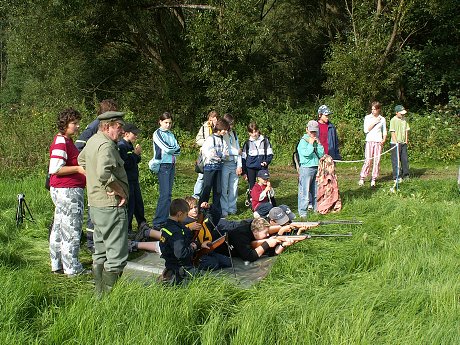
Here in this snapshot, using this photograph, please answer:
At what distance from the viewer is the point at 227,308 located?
13.8 ft

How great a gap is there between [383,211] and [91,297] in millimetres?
4574

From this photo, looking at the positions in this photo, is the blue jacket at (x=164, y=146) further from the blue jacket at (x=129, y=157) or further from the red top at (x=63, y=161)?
the red top at (x=63, y=161)

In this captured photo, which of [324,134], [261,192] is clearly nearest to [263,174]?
[261,192]

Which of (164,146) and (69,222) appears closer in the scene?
(69,222)

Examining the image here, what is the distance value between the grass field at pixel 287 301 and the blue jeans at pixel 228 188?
2455mm

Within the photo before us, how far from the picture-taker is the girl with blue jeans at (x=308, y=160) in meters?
7.89

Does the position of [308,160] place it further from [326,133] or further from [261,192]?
[326,133]

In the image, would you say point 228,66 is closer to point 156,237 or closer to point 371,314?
point 156,237

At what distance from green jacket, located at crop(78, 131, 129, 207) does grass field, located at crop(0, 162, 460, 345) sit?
770 millimetres

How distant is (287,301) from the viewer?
4211 millimetres

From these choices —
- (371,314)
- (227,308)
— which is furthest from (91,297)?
(371,314)

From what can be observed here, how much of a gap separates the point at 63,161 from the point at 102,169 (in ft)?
3.70

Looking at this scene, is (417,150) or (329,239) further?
(417,150)

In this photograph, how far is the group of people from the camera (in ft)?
15.0
